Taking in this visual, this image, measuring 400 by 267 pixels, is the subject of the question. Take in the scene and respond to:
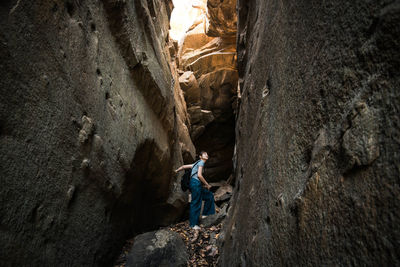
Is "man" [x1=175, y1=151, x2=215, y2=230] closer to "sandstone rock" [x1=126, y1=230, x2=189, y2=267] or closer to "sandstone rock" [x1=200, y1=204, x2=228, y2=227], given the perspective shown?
"sandstone rock" [x1=200, y1=204, x2=228, y2=227]

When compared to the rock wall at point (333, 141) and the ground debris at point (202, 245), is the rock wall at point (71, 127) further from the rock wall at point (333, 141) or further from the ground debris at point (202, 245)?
the rock wall at point (333, 141)

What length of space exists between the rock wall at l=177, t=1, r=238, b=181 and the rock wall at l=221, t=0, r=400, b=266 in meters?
11.2

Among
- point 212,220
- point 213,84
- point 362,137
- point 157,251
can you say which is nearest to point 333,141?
point 362,137

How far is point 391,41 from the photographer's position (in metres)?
1.00

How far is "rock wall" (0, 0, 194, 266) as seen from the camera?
179 centimetres

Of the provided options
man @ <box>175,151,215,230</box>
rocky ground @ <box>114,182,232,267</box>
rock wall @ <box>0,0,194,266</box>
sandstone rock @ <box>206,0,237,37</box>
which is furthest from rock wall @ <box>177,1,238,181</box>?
rock wall @ <box>0,0,194,266</box>

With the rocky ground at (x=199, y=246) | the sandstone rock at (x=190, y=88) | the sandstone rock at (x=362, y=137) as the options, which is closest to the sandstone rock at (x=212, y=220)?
the rocky ground at (x=199, y=246)

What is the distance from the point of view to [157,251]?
382 centimetres

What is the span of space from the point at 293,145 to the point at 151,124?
392cm

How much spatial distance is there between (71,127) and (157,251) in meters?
2.68

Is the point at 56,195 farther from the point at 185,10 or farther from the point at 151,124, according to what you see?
the point at 185,10

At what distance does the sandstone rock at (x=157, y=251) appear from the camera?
3.62 m

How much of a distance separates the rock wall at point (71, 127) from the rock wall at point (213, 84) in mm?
9024

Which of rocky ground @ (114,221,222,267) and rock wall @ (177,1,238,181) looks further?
rock wall @ (177,1,238,181)
